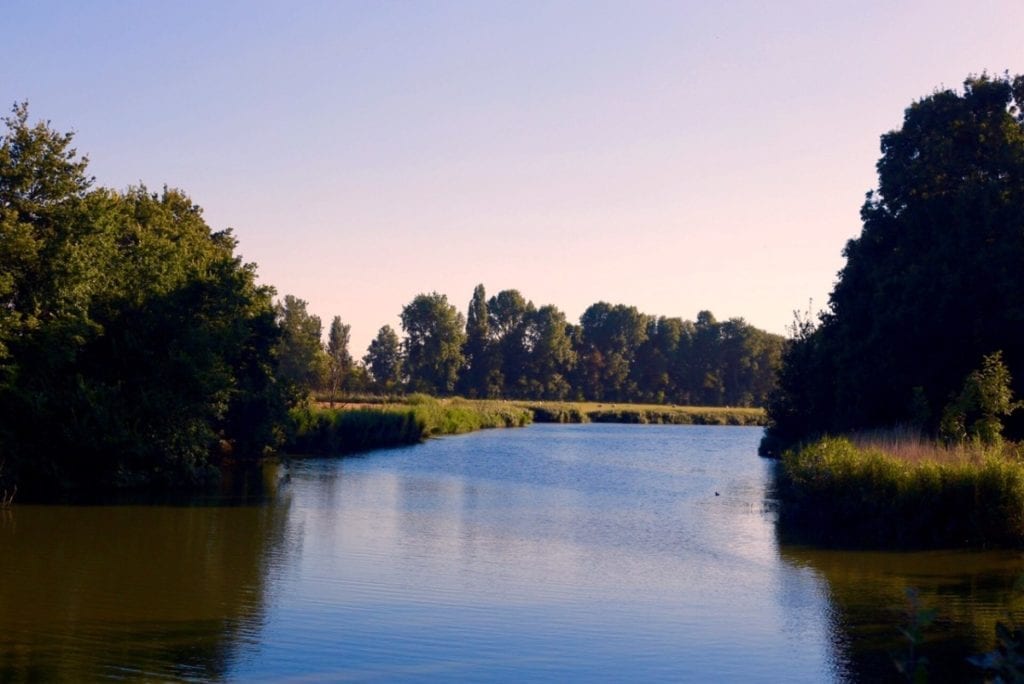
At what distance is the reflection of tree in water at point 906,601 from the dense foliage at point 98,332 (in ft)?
59.7

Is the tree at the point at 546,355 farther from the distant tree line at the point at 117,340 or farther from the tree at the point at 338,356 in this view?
the distant tree line at the point at 117,340

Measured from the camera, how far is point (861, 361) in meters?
34.8

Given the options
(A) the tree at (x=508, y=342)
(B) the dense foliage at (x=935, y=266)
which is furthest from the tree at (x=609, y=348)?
(B) the dense foliage at (x=935, y=266)

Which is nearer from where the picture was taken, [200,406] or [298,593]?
[298,593]

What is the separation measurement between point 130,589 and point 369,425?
126 ft

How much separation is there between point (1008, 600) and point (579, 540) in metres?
8.98

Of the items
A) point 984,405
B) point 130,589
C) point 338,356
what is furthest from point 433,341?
point 130,589

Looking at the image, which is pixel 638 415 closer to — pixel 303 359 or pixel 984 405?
pixel 303 359

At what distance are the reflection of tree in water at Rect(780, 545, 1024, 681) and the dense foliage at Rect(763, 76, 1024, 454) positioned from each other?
428 inches

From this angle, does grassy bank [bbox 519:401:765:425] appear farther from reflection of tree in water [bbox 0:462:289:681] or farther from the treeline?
reflection of tree in water [bbox 0:462:289:681]

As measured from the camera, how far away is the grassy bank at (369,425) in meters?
48.5

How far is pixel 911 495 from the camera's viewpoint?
846 inches

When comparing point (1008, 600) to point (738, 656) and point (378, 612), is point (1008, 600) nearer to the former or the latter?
point (738, 656)

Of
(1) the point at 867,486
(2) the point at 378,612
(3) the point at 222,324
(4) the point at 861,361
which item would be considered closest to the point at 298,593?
(2) the point at 378,612
